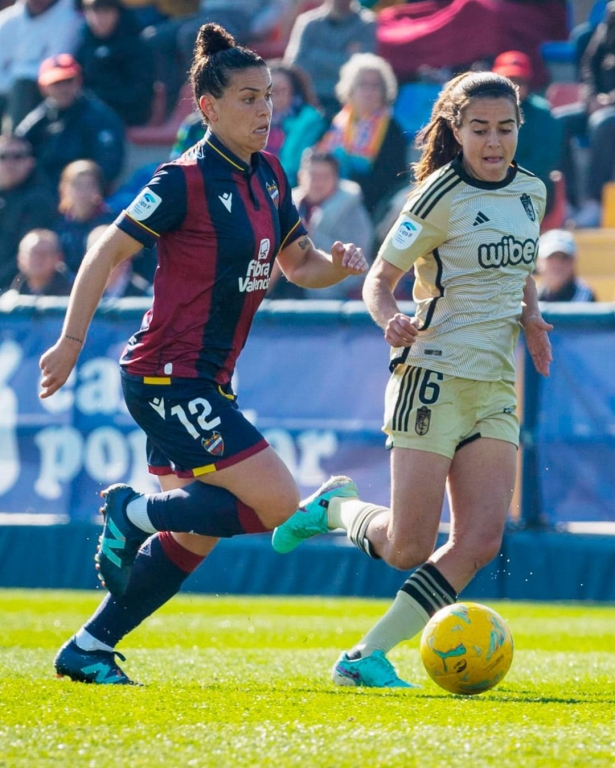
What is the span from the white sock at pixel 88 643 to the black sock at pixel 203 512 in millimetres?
502

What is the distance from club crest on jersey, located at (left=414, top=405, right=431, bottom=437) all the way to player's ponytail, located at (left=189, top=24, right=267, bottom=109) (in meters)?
1.36

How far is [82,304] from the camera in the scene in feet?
15.7

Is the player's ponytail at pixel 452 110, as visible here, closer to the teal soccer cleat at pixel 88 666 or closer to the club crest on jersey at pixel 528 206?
the club crest on jersey at pixel 528 206

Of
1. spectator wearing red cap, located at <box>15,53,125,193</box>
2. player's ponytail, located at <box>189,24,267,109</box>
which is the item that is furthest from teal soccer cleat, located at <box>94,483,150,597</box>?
spectator wearing red cap, located at <box>15,53,125,193</box>

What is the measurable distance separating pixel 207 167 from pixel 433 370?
3.63ft

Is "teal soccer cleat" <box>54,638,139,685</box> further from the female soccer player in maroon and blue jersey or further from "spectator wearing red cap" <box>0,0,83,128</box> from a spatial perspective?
"spectator wearing red cap" <box>0,0,83,128</box>

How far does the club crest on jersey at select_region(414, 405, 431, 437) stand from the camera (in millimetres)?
5102

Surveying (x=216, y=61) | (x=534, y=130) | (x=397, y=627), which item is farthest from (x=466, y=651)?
(x=534, y=130)

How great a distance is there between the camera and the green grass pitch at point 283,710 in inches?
137

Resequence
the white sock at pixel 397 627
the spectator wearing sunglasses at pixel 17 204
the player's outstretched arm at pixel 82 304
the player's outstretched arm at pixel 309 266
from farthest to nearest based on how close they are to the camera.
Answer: the spectator wearing sunglasses at pixel 17 204, the player's outstretched arm at pixel 309 266, the white sock at pixel 397 627, the player's outstretched arm at pixel 82 304

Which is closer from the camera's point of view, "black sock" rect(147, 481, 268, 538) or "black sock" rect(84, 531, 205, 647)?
"black sock" rect(147, 481, 268, 538)

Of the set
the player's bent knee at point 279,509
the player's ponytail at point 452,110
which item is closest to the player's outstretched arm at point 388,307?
the player's ponytail at point 452,110

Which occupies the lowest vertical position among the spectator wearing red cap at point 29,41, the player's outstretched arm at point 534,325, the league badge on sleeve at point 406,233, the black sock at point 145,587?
the black sock at point 145,587

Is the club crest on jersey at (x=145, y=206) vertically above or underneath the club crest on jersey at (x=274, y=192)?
underneath
